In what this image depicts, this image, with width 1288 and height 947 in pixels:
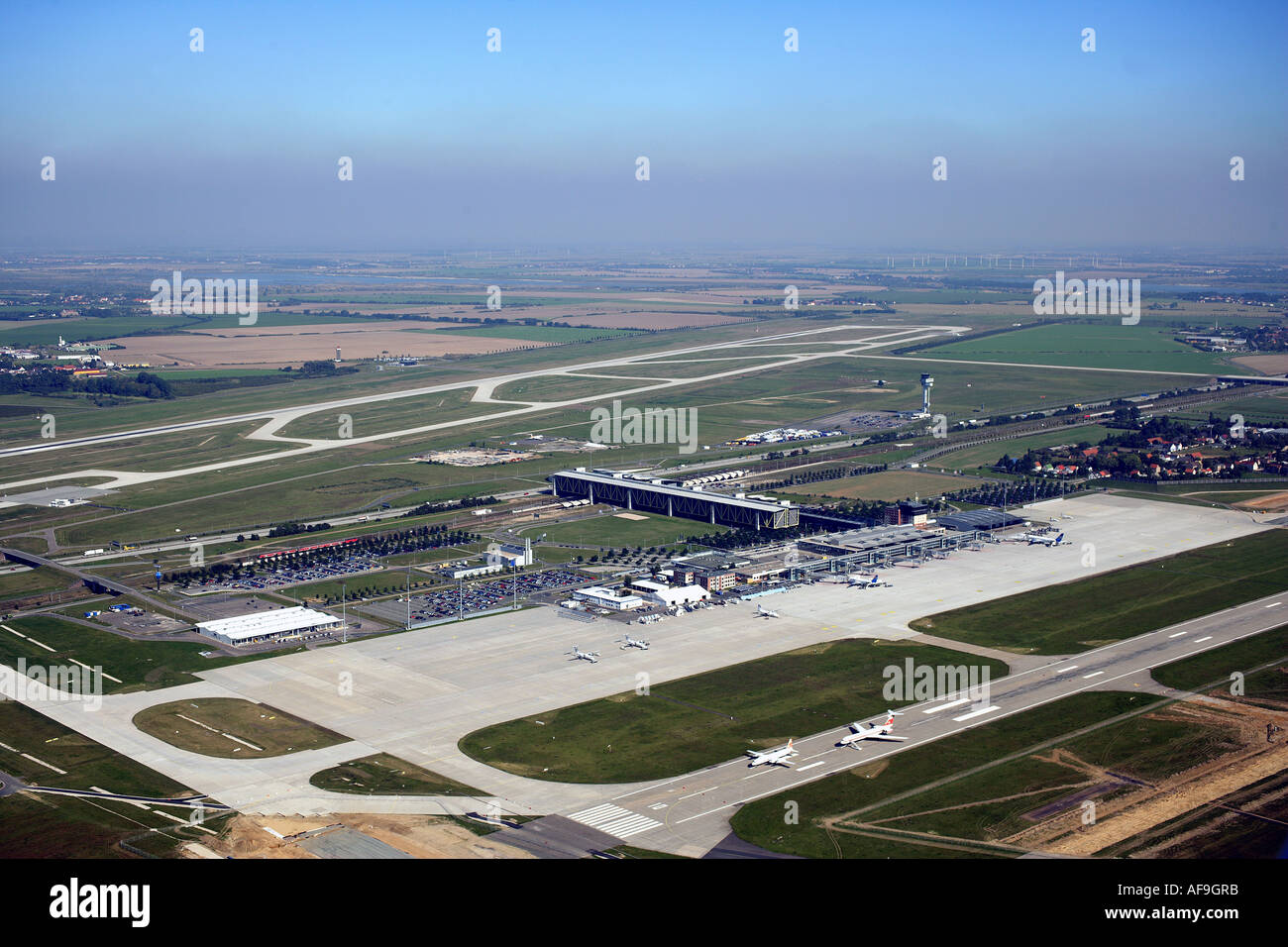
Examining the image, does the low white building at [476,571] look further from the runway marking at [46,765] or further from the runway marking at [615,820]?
the runway marking at [615,820]

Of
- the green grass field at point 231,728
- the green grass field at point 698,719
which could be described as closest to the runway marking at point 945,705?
the green grass field at point 698,719

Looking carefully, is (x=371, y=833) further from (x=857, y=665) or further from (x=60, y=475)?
(x=60, y=475)

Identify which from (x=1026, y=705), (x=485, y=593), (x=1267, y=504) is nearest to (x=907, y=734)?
(x=1026, y=705)

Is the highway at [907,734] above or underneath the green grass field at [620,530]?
underneath

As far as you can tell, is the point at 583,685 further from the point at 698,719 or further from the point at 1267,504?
the point at 1267,504
